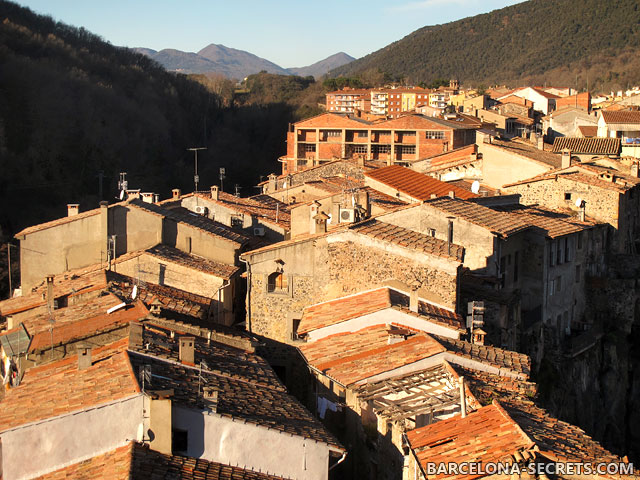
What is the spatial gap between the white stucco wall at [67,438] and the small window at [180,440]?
0.43 m

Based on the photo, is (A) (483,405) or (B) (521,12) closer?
(A) (483,405)

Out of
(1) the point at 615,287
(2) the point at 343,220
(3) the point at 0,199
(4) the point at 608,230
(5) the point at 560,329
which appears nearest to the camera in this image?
(2) the point at 343,220

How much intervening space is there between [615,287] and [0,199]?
36.8m

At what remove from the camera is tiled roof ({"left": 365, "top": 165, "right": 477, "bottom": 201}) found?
27609 millimetres

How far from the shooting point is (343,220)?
65.1ft

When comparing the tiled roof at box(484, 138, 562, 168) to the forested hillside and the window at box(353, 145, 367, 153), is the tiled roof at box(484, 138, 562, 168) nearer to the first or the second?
the window at box(353, 145, 367, 153)

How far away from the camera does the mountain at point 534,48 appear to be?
12544 cm

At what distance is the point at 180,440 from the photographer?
10.4 meters

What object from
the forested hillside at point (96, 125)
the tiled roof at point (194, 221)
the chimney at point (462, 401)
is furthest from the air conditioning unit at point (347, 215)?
the forested hillside at point (96, 125)

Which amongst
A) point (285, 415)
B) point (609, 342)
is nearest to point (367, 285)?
point (285, 415)

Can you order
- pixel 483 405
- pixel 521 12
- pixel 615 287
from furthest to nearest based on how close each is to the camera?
1. pixel 521 12
2. pixel 615 287
3. pixel 483 405

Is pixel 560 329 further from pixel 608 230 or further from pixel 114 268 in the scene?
pixel 114 268

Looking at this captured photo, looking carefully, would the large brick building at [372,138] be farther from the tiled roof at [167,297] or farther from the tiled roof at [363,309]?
the tiled roof at [363,309]

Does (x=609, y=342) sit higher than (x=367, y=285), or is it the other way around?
(x=367, y=285)
